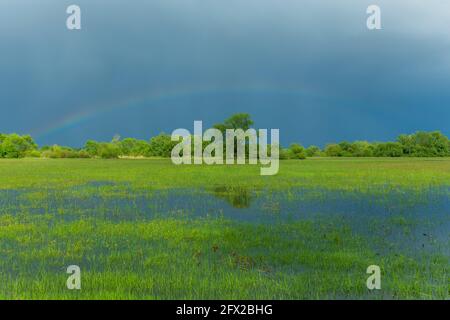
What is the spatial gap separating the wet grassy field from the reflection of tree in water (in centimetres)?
21

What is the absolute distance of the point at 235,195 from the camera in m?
18.8

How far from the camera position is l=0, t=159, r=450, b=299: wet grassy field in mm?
6355

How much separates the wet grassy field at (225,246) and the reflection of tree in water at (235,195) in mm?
208

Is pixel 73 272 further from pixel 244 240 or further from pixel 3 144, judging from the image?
pixel 3 144

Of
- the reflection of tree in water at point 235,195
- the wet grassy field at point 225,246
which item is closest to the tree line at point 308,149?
the reflection of tree in water at point 235,195

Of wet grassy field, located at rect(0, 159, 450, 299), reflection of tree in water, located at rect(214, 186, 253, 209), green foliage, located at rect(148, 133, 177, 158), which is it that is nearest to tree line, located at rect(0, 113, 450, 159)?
green foliage, located at rect(148, 133, 177, 158)

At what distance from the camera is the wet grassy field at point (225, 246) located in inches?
250

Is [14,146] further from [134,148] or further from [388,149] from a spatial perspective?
[388,149]

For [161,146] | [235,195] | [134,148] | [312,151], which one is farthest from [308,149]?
[235,195]

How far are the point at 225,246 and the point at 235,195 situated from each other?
974 centimetres

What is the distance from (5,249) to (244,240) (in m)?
6.87
